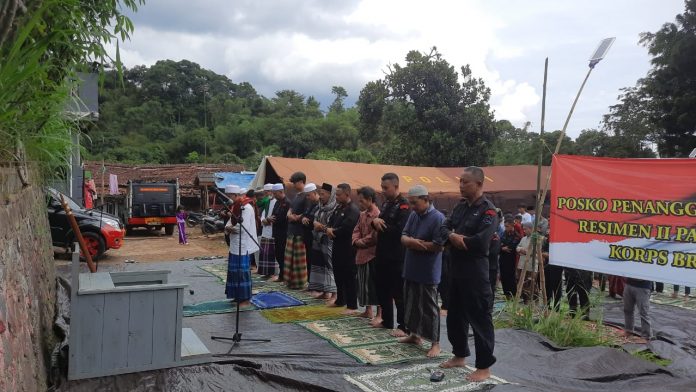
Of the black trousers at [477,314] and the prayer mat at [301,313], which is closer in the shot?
the black trousers at [477,314]

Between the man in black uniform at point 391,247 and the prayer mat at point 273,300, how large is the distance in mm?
1666

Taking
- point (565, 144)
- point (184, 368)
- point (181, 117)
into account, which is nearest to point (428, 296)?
point (184, 368)

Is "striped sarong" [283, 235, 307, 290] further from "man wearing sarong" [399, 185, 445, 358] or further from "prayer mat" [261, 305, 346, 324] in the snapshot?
"man wearing sarong" [399, 185, 445, 358]

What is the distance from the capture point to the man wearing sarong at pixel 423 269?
4.88m

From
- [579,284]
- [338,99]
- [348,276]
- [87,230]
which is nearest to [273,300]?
[348,276]

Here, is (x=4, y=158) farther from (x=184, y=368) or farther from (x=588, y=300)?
(x=588, y=300)

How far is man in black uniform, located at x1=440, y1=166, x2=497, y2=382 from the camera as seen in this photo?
4219 millimetres

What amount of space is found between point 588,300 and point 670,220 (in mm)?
1991

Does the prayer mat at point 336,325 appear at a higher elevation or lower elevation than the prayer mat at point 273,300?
higher

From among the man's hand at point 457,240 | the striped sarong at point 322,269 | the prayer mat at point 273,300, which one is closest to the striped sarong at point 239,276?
the prayer mat at point 273,300

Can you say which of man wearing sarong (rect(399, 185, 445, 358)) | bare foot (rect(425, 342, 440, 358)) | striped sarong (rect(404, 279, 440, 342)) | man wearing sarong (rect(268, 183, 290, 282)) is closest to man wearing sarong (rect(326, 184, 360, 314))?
man wearing sarong (rect(399, 185, 445, 358))

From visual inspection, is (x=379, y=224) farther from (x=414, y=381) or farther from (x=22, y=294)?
(x=22, y=294)

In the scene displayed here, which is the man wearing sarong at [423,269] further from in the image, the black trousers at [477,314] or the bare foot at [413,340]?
the black trousers at [477,314]

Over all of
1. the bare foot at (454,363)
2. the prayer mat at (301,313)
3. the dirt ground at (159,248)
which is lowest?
the dirt ground at (159,248)
